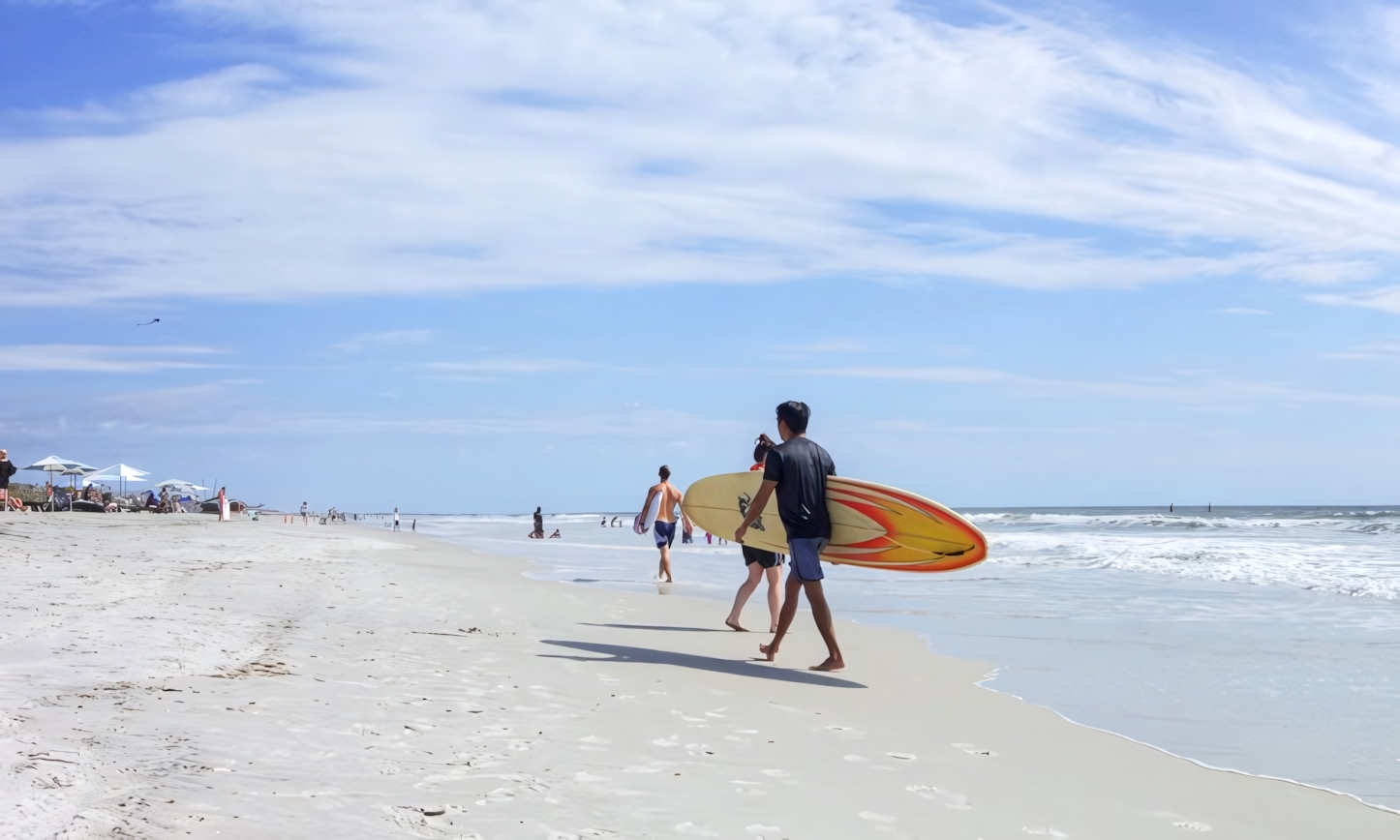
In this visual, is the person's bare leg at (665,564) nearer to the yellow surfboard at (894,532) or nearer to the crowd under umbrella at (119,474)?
the yellow surfboard at (894,532)

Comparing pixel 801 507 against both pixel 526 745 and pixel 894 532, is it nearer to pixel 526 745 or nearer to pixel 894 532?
pixel 894 532

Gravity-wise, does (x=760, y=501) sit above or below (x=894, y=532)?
above

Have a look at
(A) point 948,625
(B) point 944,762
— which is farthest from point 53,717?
(A) point 948,625

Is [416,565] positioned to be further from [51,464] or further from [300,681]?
[51,464]

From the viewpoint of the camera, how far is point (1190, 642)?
Result: 29.1 feet

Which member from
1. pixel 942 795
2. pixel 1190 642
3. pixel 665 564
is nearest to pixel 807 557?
pixel 942 795

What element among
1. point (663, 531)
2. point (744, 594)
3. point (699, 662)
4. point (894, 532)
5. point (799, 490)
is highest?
point (799, 490)

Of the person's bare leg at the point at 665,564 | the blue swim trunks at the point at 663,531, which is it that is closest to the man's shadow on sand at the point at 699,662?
the blue swim trunks at the point at 663,531

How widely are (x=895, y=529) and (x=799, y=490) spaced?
5.20 ft

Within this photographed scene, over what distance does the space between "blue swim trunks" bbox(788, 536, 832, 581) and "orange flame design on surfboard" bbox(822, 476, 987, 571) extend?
116 cm

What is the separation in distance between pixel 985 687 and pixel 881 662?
1011 mm

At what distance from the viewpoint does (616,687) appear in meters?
5.83

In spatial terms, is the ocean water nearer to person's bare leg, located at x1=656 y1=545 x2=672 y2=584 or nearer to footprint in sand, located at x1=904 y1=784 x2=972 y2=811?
person's bare leg, located at x1=656 y1=545 x2=672 y2=584

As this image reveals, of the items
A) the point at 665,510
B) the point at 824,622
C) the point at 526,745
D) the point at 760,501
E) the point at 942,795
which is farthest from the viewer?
the point at 665,510
